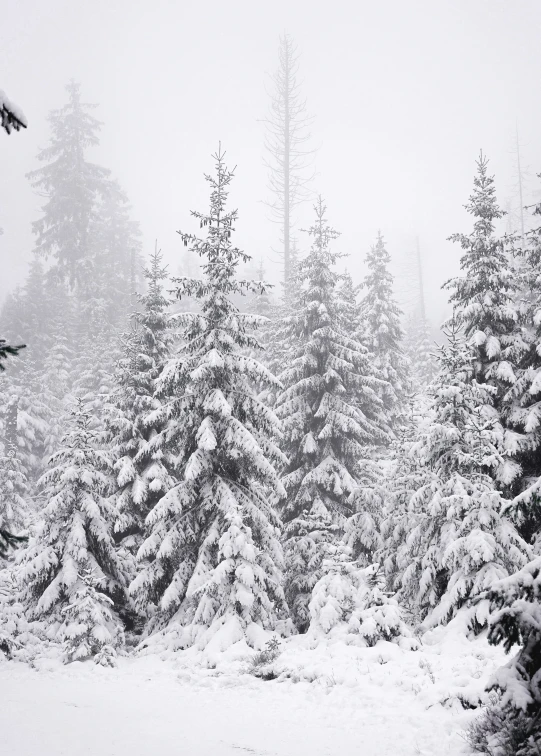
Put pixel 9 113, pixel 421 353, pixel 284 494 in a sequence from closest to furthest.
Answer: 1. pixel 9 113
2. pixel 284 494
3. pixel 421 353

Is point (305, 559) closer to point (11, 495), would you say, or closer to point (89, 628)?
point (89, 628)

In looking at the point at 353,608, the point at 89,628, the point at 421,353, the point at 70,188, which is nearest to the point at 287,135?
the point at 70,188

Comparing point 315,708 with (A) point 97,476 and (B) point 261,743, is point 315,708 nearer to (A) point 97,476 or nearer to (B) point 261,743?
(B) point 261,743

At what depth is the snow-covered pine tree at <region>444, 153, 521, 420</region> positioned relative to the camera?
14.6m

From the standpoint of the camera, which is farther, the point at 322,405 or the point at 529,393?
the point at 322,405

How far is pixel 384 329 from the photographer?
26.8 meters

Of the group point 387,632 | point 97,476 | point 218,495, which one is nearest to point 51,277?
point 97,476

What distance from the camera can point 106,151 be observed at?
165 metres

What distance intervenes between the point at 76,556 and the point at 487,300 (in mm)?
15039

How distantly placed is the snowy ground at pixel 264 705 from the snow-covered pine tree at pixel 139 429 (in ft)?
18.2

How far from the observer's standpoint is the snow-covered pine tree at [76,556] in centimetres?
1328

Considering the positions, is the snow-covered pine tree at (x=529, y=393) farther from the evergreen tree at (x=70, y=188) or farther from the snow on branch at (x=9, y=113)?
the evergreen tree at (x=70, y=188)

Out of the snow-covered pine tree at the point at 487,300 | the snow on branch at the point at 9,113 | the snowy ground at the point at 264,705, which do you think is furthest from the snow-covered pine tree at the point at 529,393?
the snow on branch at the point at 9,113

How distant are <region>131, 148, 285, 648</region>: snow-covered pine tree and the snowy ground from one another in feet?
5.89
